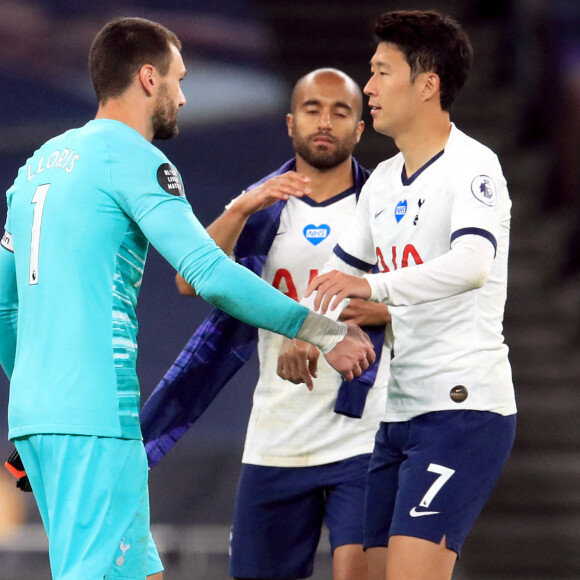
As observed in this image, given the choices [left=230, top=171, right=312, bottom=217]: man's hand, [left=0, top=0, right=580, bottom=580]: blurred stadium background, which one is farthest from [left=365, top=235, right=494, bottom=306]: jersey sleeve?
[left=0, top=0, right=580, bottom=580]: blurred stadium background

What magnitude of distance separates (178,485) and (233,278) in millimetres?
4281

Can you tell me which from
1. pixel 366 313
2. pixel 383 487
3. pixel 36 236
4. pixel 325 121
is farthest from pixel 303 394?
pixel 36 236

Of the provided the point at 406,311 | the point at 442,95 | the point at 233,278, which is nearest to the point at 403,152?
the point at 442,95

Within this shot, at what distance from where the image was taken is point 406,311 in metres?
3.38

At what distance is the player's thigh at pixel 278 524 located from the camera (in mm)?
4188

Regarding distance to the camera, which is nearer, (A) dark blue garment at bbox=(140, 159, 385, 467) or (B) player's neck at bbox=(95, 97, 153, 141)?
(B) player's neck at bbox=(95, 97, 153, 141)

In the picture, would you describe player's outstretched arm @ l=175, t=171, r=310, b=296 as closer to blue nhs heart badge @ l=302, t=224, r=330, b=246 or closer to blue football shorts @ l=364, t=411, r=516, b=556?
blue nhs heart badge @ l=302, t=224, r=330, b=246

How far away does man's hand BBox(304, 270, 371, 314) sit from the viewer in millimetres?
3023

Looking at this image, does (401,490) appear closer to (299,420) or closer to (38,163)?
(299,420)

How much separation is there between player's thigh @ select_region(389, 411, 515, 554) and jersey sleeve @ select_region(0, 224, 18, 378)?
1.20m

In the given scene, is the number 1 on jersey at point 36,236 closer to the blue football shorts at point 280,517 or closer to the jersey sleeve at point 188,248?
the jersey sleeve at point 188,248

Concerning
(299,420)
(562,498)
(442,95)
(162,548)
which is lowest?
(162,548)

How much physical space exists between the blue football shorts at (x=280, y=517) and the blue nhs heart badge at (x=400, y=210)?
1.12 metres

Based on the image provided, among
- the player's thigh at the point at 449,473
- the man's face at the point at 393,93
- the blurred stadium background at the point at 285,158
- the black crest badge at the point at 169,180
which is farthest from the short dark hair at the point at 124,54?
the blurred stadium background at the point at 285,158
